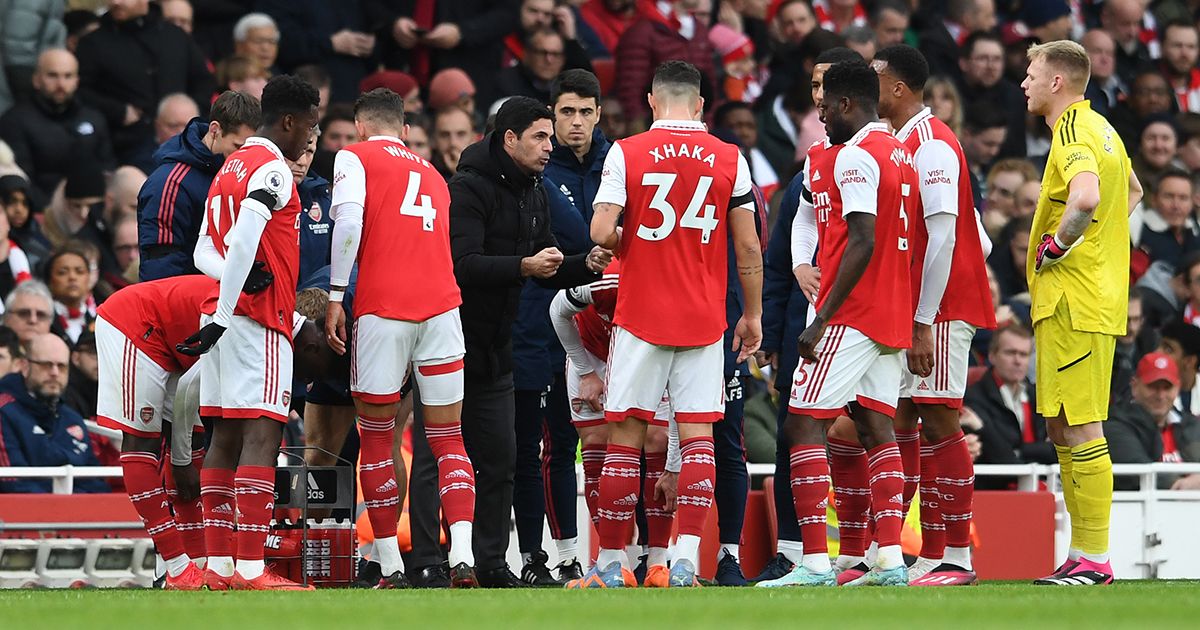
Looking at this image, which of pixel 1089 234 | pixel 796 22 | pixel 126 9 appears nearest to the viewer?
pixel 1089 234

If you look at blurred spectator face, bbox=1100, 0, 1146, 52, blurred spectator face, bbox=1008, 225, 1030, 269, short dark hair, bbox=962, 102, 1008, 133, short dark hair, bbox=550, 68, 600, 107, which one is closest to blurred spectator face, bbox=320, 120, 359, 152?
short dark hair, bbox=550, 68, 600, 107

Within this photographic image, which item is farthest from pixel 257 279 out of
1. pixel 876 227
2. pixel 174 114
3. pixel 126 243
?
pixel 174 114

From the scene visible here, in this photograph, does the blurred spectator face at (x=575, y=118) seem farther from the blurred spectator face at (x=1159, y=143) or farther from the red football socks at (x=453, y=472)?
the blurred spectator face at (x=1159, y=143)

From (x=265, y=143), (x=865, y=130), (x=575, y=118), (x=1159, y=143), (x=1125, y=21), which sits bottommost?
(x=265, y=143)

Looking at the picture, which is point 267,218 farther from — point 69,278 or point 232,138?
point 69,278

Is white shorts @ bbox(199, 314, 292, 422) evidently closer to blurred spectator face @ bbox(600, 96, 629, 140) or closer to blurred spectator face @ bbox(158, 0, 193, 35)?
blurred spectator face @ bbox(158, 0, 193, 35)

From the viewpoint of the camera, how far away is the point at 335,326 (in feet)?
30.9

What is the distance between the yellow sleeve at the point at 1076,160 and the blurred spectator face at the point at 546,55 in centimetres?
717

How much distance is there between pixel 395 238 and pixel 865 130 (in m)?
2.31

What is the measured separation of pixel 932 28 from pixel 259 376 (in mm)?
11857

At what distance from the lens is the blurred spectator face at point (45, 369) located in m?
11.9

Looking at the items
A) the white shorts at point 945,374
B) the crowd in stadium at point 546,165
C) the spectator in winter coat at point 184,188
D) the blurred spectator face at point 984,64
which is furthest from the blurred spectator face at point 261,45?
the white shorts at point 945,374

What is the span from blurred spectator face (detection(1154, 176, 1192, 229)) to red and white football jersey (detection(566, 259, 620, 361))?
30.2ft

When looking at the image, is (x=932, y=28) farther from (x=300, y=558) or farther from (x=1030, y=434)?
(x=300, y=558)
